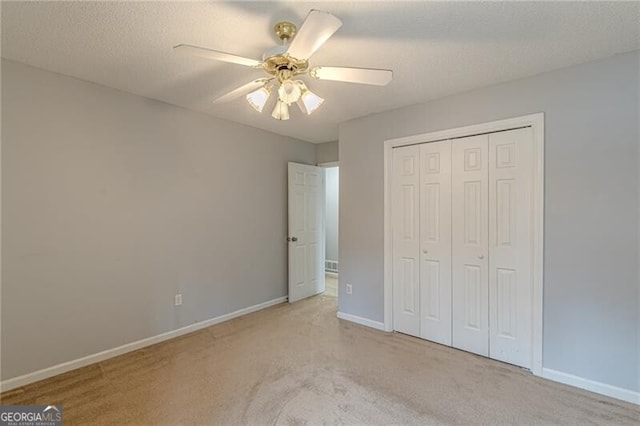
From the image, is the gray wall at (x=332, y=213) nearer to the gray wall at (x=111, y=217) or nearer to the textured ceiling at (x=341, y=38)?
the gray wall at (x=111, y=217)

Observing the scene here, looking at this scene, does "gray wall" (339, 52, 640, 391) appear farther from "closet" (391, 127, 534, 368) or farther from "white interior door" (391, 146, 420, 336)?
"white interior door" (391, 146, 420, 336)

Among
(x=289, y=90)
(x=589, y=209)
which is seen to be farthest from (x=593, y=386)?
(x=289, y=90)

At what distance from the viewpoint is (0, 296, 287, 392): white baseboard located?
2.29 m

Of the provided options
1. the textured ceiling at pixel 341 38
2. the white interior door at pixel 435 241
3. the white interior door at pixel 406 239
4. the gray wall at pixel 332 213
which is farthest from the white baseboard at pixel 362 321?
the gray wall at pixel 332 213

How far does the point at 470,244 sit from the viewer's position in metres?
2.85

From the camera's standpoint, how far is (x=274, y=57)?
1.76 meters

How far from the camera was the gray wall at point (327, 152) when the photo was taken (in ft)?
15.6

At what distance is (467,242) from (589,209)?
0.90m

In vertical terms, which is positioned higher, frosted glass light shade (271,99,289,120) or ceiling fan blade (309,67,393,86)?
ceiling fan blade (309,67,393,86)

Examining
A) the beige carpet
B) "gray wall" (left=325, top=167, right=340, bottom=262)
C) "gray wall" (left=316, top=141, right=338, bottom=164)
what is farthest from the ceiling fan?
"gray wall" (left=325, top=167, right=340, bottom=262)

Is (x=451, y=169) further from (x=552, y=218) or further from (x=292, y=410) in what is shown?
(x=292, y=410)

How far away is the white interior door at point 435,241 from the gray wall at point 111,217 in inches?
81.9

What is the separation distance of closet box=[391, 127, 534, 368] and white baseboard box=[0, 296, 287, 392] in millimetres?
1991

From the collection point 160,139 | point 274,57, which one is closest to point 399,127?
point 274,57
